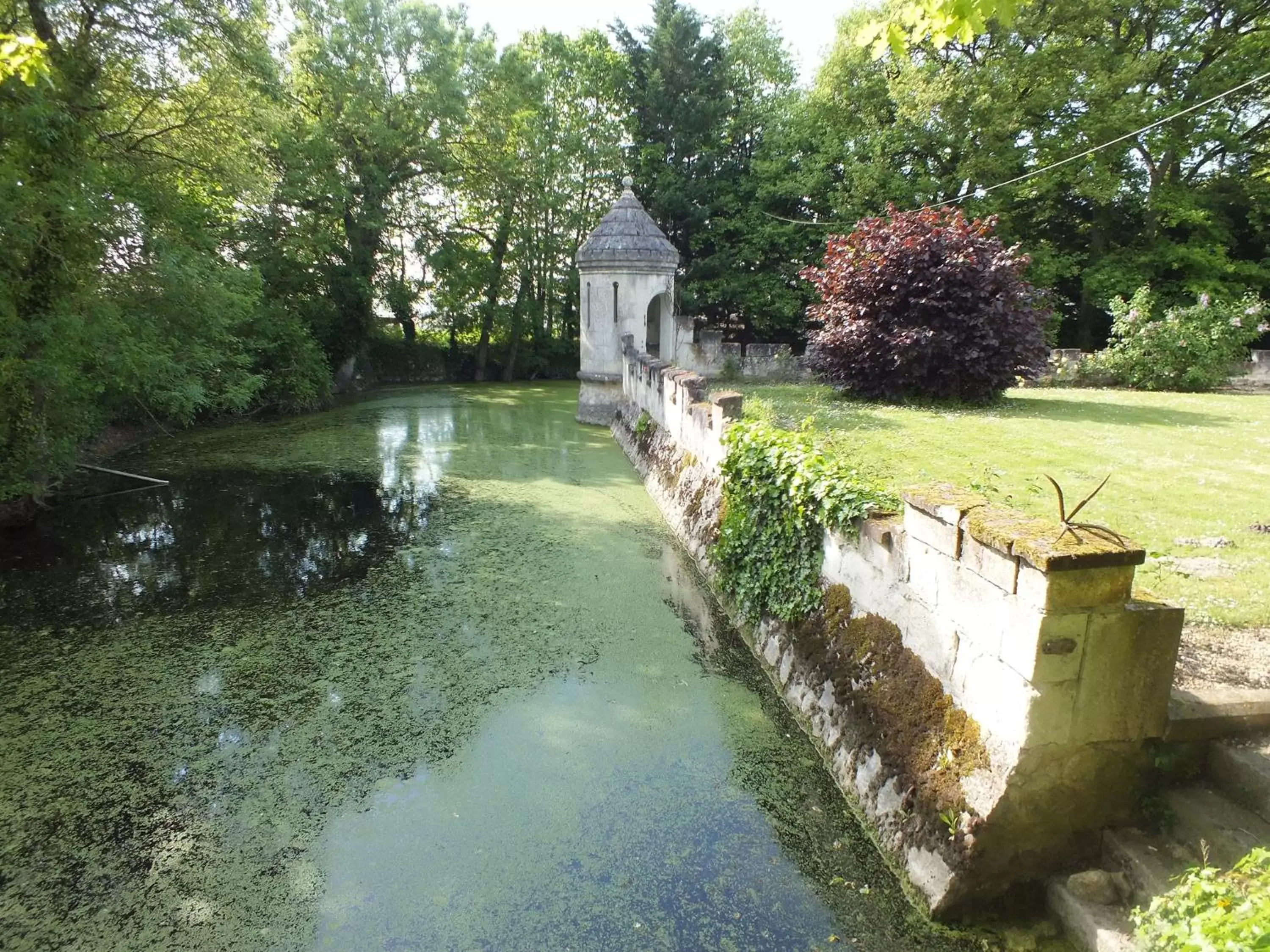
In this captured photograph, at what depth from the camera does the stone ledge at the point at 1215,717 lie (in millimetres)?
2814

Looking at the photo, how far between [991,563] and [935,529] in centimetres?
45

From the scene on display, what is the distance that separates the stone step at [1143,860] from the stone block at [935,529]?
3.88 ft

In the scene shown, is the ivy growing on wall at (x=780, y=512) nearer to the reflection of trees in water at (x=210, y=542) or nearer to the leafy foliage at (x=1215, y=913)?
the leafy foliage at (x=1215, y=913)

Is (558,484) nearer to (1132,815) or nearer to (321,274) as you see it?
(1132,815)

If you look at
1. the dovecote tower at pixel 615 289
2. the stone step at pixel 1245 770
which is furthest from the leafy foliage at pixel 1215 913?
the dovecote tower at pixel 615 289

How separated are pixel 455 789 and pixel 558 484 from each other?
6458 mm

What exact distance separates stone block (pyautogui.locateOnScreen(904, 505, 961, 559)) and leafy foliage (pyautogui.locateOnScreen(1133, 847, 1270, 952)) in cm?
135

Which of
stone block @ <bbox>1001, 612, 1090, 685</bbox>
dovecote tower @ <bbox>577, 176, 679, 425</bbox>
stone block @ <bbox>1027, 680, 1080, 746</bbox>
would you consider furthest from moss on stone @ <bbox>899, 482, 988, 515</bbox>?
dovecote tower @ <bbox>577, 176, 679, 425</bbox>

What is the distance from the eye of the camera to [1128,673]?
2.72m

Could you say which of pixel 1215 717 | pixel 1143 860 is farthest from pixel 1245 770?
pixel 1143 860

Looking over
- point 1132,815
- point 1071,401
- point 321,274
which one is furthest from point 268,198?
point 1132,815

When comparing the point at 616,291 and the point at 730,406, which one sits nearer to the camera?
the point at 730,406

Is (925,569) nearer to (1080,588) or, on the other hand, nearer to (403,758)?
(1080,588)

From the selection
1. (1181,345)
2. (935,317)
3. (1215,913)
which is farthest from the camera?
(1181,345)
